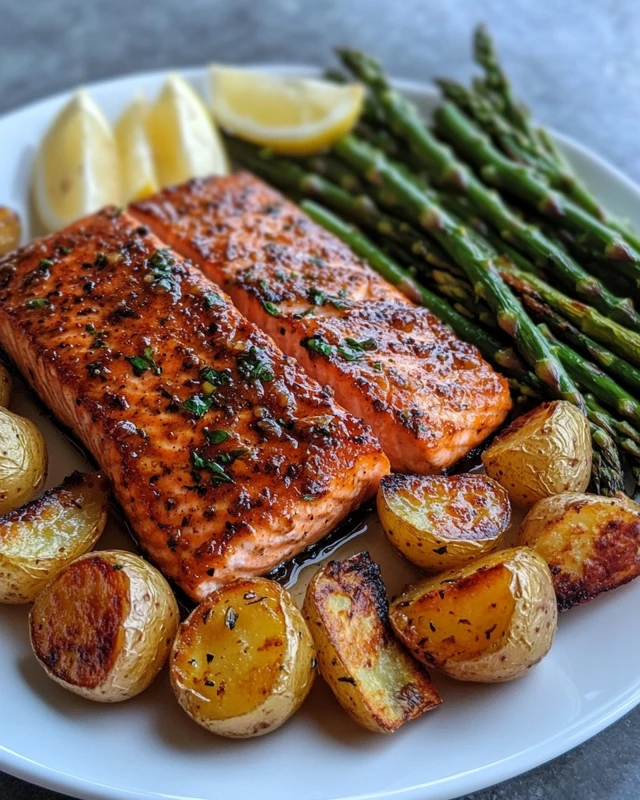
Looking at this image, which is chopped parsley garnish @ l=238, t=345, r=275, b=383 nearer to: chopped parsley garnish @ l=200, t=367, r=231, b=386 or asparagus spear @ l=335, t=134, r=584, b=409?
chopped parsley garnish @ l=200, t=367, r=231, b=386

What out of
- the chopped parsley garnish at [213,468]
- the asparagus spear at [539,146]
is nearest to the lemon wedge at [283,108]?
the asparagus spear at [539,146]

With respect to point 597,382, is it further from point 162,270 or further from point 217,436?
point 162,270

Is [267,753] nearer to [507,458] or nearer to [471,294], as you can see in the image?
[507,458]

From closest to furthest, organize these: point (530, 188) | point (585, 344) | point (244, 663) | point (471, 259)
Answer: point (244, 663)
point (585, 344)
point (471, 259)
point (530, 188)

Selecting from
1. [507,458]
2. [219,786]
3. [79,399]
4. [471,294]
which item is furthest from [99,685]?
[471,294]

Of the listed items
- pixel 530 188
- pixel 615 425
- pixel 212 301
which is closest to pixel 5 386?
pixel 212 301

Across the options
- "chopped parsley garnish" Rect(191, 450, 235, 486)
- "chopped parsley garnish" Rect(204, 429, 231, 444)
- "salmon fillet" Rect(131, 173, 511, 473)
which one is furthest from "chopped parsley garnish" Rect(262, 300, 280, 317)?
"chopped parsley garnish" Rect(191, 450, 235, 486)
